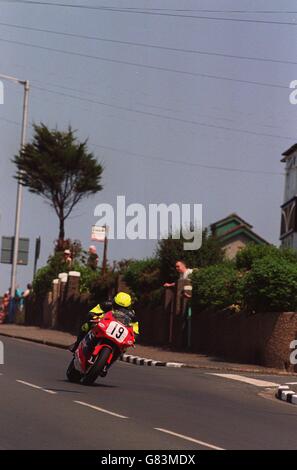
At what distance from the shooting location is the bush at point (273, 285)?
29453mm

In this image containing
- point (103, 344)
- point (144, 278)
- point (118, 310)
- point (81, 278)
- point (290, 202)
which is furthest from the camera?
point (290, 202)

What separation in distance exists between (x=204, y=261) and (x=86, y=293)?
8.67 m

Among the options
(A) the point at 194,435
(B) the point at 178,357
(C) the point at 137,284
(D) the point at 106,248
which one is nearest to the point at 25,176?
(D) the point at 106,248

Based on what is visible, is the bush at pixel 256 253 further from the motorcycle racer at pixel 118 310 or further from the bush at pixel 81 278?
the motorcycle racer at pixel 118 310

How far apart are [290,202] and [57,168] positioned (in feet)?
57.6

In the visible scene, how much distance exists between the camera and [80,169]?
63.2 meters

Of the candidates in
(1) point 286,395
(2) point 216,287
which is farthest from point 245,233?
(1) point 286,395

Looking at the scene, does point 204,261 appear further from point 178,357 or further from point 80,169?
point 80,169

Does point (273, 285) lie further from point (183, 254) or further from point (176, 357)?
point (183, 254)

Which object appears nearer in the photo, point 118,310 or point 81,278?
point 118,310

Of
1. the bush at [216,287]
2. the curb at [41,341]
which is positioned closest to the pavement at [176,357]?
the curb at [41,341]

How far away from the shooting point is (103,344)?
20047mm

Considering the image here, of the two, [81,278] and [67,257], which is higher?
[67,257]

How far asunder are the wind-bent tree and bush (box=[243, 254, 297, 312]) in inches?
1235
